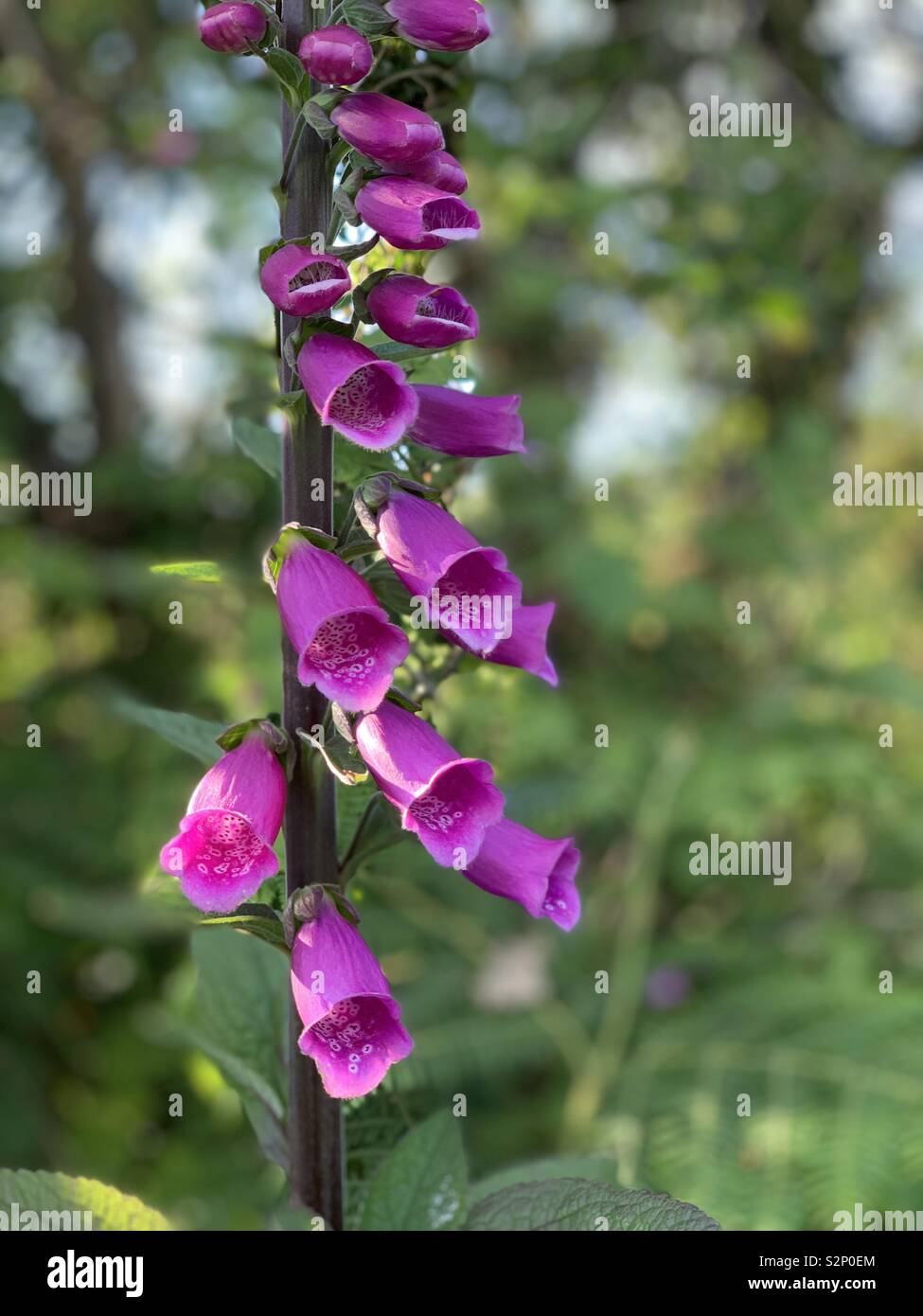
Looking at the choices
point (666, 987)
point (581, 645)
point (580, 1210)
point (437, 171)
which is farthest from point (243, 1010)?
point (581, 645)

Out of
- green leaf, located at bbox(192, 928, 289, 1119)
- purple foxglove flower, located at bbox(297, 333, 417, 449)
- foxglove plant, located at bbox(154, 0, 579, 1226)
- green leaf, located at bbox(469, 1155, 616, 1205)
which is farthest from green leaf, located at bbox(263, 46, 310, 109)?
green leaf, located at bbox(469, 1155, 616, 1205)

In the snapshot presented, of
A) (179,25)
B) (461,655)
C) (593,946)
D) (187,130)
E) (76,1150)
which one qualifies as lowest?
(76,1150)

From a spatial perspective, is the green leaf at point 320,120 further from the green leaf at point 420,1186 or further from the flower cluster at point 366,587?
the green leaf at point 420,1186

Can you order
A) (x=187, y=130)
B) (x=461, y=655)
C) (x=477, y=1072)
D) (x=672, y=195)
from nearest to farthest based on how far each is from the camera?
(x=461, y=655) < (x=477, y=1072) < (x=672, y=195) < (x=187, y=130)

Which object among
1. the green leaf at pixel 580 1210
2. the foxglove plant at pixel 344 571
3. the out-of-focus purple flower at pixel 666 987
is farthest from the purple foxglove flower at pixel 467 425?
the out-of-focus purple flower at pixel 666 987

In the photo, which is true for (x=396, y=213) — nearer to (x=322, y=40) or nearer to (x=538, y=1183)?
(x=322, y=40)

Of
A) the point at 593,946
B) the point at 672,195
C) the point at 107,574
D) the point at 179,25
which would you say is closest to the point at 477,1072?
the point at 593,946

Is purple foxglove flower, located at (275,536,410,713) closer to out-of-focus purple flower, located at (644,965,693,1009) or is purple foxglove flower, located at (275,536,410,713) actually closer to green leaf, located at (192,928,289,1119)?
green leaf, located at (192,928,289,1119)
